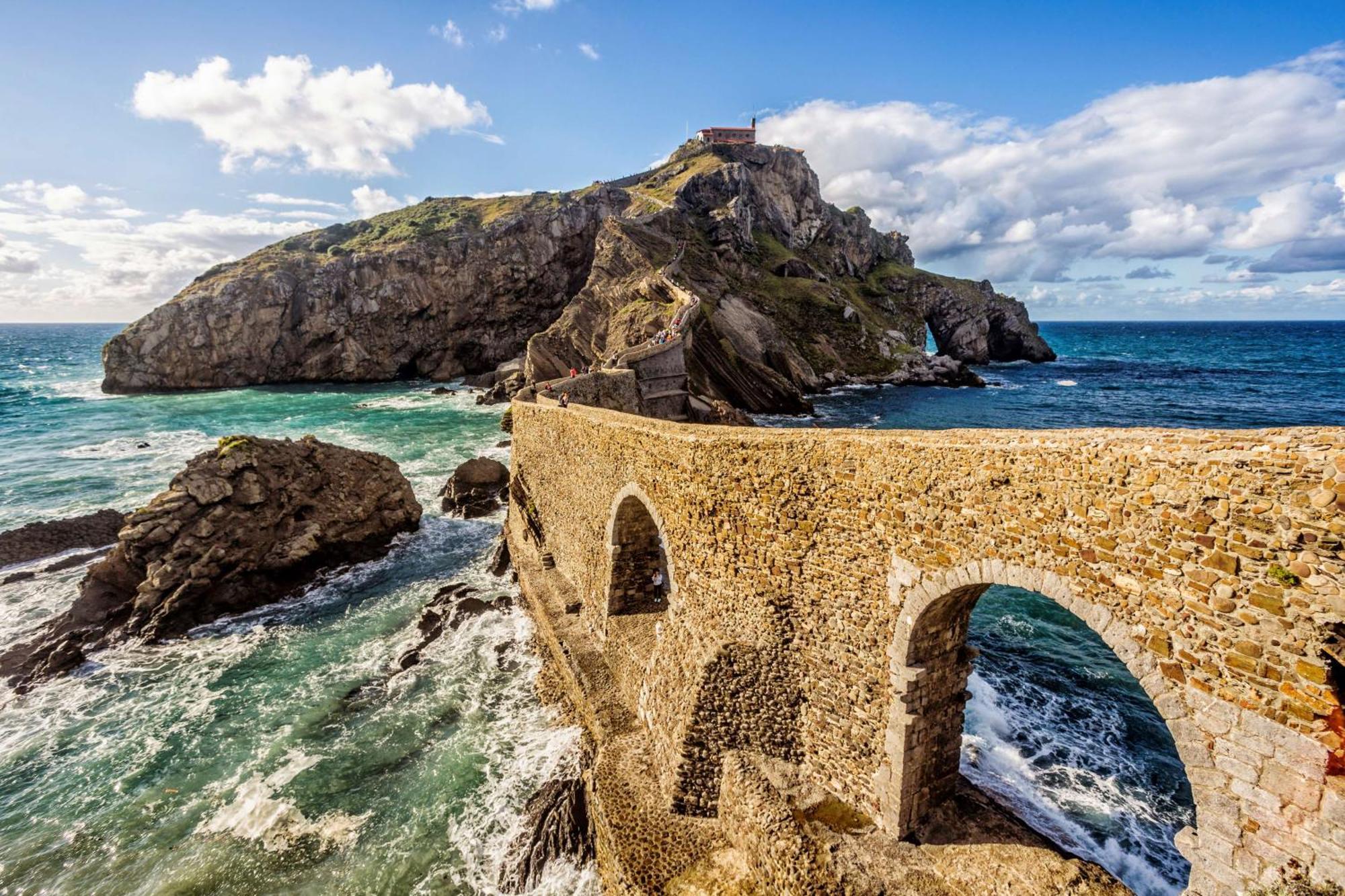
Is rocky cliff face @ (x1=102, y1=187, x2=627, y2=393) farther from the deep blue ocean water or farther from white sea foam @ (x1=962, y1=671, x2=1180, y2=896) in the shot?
white sea foam @ (x1=962, y1=671, x2=1180, y2=896)

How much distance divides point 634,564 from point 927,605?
857cm

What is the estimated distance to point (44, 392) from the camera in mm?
71625

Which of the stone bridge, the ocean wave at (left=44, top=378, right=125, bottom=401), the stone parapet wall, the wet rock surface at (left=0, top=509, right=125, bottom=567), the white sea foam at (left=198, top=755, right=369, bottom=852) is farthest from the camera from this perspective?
the ocean wave at (left=44, top=378, right=125, bottom=401)

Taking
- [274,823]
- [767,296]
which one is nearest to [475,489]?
[274,823]

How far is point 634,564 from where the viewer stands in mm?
15305

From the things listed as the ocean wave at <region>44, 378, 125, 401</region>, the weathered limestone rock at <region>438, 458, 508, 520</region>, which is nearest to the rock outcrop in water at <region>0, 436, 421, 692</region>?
the weathered limestone rock at <region>438, 458, 508, 520</region>

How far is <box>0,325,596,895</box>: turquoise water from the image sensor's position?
1108cm

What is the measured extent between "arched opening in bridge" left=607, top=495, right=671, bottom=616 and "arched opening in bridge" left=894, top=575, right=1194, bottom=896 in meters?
7.30

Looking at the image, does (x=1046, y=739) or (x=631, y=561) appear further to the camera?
(x=631, y=561)

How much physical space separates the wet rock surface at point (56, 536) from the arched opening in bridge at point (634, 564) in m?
24.6

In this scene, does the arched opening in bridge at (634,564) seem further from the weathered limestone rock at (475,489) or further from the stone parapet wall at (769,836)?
the weathered limestone rock at (475,489)

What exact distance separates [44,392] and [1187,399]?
121321 mm

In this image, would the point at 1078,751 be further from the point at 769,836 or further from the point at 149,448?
the point at 149,448

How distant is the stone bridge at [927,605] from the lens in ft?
17.4
